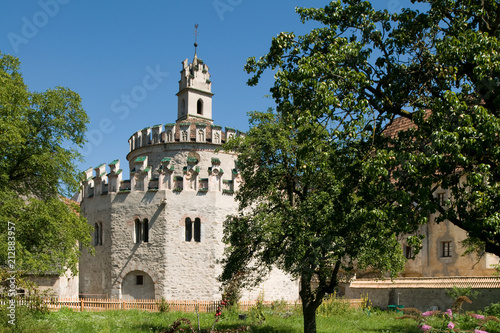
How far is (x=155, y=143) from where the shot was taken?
3375 centimetres

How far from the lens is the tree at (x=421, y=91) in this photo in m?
9.85

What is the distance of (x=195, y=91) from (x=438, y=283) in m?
21.3

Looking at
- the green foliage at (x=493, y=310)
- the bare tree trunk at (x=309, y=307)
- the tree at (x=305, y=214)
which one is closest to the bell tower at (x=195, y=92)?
the tree at (x=305, y=214)

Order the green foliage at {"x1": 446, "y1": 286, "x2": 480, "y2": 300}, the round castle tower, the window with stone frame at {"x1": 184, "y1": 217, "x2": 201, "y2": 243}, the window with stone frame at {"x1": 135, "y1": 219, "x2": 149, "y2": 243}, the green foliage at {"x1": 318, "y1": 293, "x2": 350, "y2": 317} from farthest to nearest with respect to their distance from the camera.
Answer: the window with stone frame at {"x1": 135, "y1": 219, "x2": 149, "y2": 243} < the window with stone frame at {"x1": 184, "y1": 217, "x2": 201, "y2": 243} < the round castle tower < the green foliage at {"x1": 318, "y1": 293, "x2": 350, "y2": 317} < the green foliage at {"x1": 446, "y1": 286, "x2": 480, "y2": 300}

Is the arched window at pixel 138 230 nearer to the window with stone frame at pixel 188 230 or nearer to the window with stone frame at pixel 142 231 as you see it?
the window with stone frame at pixel 142 231

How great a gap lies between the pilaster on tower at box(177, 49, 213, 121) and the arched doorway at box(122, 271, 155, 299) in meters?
12.0

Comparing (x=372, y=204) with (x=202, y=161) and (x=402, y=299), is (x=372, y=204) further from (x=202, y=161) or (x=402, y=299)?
(x=202, y=161)

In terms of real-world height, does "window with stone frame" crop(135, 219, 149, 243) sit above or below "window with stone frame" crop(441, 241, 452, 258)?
above

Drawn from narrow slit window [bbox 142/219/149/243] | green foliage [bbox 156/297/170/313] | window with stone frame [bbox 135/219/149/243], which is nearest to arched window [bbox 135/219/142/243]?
window with stone frame [bbox 135/219/149/243]

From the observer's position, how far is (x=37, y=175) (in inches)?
804

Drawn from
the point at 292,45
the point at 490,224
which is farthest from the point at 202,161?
the point at 490,224

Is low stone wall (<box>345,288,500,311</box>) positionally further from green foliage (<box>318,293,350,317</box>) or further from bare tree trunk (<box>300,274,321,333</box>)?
bare tree trunk (<box>300,274,321,333</box>)

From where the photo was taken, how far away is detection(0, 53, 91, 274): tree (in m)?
17.9

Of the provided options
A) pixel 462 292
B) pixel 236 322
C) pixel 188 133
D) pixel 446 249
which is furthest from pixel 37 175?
pixel 446 249
